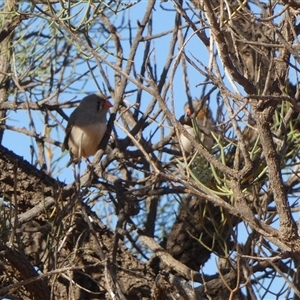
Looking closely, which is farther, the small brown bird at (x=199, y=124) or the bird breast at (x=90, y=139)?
the bird breast at (x=90, y=139)

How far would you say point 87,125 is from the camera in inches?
237

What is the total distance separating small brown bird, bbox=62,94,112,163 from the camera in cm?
566

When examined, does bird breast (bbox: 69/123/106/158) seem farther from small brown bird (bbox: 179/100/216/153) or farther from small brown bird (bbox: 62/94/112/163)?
small brown bird (bbox: 179/100/216/153)

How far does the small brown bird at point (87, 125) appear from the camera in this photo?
223 inches

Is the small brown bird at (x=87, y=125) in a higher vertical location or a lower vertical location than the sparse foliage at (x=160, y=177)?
higher

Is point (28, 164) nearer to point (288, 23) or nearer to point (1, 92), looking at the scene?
point (1, 92)

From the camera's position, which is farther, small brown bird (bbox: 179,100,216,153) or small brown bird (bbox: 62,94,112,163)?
small brown bird (bbox: 62,94,112,163)

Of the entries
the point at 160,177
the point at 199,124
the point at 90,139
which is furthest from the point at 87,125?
the point at 160,177

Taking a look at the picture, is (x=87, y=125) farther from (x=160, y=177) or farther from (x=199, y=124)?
(x=160, y=177)

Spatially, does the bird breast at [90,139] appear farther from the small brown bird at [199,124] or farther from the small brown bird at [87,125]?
the small brown bird at [199,124]

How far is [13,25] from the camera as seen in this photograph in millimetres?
4219

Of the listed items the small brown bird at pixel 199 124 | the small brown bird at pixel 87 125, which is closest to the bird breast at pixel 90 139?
the small brown bird at pixel 87 125

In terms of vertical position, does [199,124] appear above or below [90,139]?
above

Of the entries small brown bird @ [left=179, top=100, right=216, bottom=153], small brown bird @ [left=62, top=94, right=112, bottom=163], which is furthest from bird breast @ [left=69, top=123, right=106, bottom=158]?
small brown bird @ [left=179, top=100, right=216, bottom=153]
